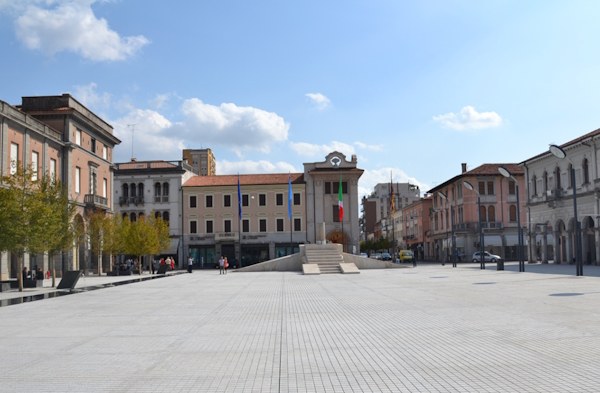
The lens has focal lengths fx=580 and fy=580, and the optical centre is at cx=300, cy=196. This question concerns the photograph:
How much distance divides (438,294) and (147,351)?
1314 centimetres

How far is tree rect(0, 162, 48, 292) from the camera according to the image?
27.2 m

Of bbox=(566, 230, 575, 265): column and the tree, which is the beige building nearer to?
bbox=(566, 230, 575, 265): column

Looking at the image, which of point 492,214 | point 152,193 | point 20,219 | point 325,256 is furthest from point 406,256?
point 20,219

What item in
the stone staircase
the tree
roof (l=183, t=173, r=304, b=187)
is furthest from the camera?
roof (l=183, t=173, r=304, b=187)

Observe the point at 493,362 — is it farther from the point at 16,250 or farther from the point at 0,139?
the point at 0,139

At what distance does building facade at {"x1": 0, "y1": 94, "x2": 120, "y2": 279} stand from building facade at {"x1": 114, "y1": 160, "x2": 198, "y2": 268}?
15.3 meters

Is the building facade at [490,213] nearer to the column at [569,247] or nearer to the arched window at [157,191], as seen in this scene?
the column at [569,247]

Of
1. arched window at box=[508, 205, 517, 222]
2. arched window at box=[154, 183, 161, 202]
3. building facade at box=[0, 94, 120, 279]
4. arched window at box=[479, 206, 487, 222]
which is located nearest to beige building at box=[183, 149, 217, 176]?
arched window at box=[154, 183, 161, 202]

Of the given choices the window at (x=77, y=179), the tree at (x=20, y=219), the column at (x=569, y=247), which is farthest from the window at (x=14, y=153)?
the column at (x=569, y=247)

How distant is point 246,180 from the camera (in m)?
73.3

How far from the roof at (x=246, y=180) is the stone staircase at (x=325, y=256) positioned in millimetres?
23140

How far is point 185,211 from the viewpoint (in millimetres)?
71562

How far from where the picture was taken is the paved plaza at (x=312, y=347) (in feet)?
24.8

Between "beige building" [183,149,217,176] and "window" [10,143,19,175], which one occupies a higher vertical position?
"beige building" [183,149,217,176]
